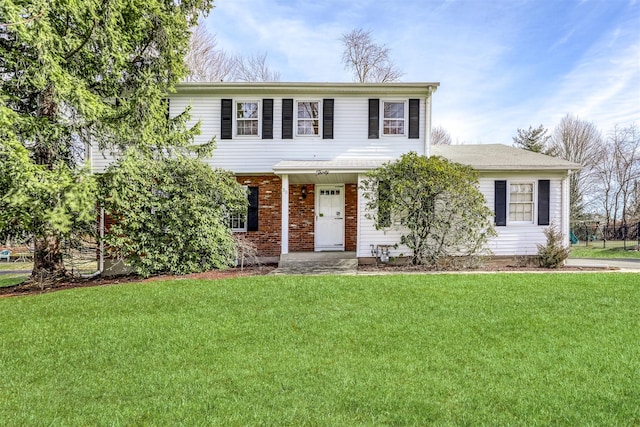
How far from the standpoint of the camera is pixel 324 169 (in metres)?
10.3

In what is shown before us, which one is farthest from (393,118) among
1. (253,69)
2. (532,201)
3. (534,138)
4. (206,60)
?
(534,138)

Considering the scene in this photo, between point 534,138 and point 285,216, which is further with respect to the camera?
point 534,138

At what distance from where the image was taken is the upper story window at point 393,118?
12.0 meters

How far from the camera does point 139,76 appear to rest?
32.4ft

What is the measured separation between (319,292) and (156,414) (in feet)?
13.4

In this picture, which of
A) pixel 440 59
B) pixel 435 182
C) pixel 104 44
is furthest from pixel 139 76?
pixel 440 59

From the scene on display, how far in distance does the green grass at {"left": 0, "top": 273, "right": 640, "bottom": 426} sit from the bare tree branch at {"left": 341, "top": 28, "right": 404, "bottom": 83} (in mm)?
20831

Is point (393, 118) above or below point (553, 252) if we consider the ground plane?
above

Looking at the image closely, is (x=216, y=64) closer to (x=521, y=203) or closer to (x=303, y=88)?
(x=303, y=88)

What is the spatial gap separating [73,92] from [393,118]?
28.7ft

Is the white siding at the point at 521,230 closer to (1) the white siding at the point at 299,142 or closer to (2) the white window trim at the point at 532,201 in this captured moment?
(2) the white window trim at the point at 532,201

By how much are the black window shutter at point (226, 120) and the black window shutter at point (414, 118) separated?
5.84 meters

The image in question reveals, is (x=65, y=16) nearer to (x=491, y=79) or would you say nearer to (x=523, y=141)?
(x=491, y=79)

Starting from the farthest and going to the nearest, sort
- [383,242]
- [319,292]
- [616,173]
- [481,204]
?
1. [616,173]
2. [383,242]
3. [481,204]
4. [319,292]
